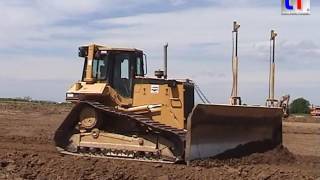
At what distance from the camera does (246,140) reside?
17.3 m

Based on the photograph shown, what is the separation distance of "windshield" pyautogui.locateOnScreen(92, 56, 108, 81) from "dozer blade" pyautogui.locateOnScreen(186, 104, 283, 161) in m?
3.12

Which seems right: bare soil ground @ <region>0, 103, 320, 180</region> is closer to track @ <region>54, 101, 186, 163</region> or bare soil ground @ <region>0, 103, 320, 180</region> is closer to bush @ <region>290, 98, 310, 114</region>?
track @ <region>54, 101, 186, 163</region>

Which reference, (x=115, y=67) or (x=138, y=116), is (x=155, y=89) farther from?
(x=115, y=67)

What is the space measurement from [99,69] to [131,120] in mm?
1759

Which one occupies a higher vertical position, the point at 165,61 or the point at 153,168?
the point at 165,61

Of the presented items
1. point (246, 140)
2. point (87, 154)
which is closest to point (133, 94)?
point (87, 154)

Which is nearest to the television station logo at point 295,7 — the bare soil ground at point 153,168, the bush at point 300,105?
the bare soil ground at point 153,168

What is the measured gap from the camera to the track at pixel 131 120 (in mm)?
16000

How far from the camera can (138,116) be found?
1673 cm

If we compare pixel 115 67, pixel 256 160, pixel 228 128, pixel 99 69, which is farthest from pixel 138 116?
pixel 256 160

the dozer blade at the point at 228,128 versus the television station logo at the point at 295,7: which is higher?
the television station logo at the point at 295,7

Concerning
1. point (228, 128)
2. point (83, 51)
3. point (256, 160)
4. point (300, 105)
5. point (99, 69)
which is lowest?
point (300, 105)

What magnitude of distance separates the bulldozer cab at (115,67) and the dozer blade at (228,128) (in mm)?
2432

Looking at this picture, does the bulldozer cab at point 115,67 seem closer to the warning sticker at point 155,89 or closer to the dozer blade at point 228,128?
the warning sticker at point 155,89
